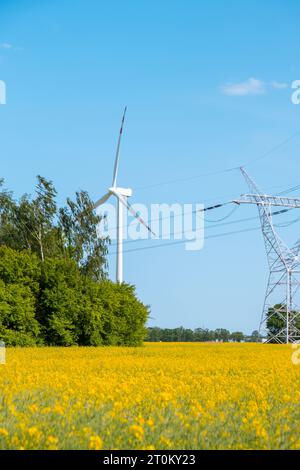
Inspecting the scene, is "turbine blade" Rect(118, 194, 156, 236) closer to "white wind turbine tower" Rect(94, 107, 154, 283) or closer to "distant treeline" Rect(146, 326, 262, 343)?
"white wind turbine tower" Rect(94, 107, 154, 283)

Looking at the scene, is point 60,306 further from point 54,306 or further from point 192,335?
point 192,335

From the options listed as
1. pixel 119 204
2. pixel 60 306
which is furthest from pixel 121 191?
pixel 60 306

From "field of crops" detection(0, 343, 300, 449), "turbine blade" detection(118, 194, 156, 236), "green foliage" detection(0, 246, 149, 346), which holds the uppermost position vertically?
"turbine blade" detection(118, 194, 156, 236)

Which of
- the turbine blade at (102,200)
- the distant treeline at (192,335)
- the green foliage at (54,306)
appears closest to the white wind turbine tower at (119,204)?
the turbine blade at (102,200)

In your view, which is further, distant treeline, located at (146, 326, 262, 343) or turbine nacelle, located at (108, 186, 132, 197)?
distant treeline, located at (146, 326, 262, 343)

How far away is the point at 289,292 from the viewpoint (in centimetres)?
5803

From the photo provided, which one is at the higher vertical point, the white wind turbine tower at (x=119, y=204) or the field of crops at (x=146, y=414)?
the white wind turbine tower at (x=119, y=204)

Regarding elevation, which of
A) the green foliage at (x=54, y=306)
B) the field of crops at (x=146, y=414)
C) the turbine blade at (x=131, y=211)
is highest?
the turbine blade at (x=131, y=211)

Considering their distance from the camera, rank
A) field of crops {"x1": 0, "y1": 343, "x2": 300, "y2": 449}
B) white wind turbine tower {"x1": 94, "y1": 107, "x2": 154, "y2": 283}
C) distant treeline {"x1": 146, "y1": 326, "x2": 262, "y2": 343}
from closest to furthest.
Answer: field of crops {"x1": 0, "y1": 343, "x2": 300, "y2": 449} → white wind turbine tower {"x1": 94, "y1": 107, "x2": 154, "y2": 283} → distant treeline {"x1": 146, "y1": 326, "x2": 262, "y2": 343}

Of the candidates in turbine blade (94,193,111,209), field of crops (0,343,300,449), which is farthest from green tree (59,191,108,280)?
field of crops (0,343,300,449)

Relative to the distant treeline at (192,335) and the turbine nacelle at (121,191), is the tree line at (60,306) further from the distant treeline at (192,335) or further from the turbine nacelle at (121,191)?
the distant treeline at (192,335)

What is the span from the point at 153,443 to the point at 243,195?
53.9 meters
